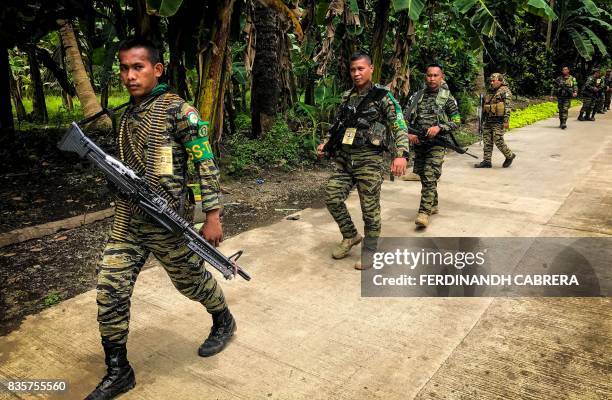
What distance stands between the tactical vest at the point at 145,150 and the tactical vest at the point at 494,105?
7.04 meters

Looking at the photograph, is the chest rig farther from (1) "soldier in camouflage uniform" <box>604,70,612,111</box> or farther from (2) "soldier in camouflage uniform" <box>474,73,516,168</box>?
(1) "soldier in camouflage uniform" <box>604,70,612,111</box>

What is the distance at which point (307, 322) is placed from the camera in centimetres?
337

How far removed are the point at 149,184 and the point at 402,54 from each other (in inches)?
240

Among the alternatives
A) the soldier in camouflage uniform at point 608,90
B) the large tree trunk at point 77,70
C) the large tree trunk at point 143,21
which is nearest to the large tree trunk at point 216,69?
the large tree trunk at point 143,21

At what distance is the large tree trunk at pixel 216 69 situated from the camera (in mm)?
5160

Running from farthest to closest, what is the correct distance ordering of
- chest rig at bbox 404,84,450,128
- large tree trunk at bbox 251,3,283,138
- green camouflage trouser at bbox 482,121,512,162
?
green camouflage trouser at bbox 482,121,512,162 < large tree trunk at bbox 251,3,283,138 < chest rig at bbox 404,84,450,128

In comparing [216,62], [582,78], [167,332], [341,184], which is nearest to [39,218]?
[216,62]

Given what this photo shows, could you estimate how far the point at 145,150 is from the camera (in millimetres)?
2611

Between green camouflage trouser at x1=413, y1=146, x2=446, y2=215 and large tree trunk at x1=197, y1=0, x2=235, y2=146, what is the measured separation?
2.33m

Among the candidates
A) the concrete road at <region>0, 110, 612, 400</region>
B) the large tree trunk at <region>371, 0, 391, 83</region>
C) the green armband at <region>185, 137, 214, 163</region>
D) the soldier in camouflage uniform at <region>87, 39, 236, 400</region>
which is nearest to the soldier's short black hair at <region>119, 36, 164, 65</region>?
the soldier in camouflage uniform at <region>87, 39, 236, 400</region>

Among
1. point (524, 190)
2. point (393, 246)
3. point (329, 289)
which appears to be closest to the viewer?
point (329, 289)

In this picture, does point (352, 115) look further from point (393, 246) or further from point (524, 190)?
point (524, 190)

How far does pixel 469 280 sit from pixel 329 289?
3.81ft

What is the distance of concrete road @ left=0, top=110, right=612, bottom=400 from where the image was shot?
8.75 feet
